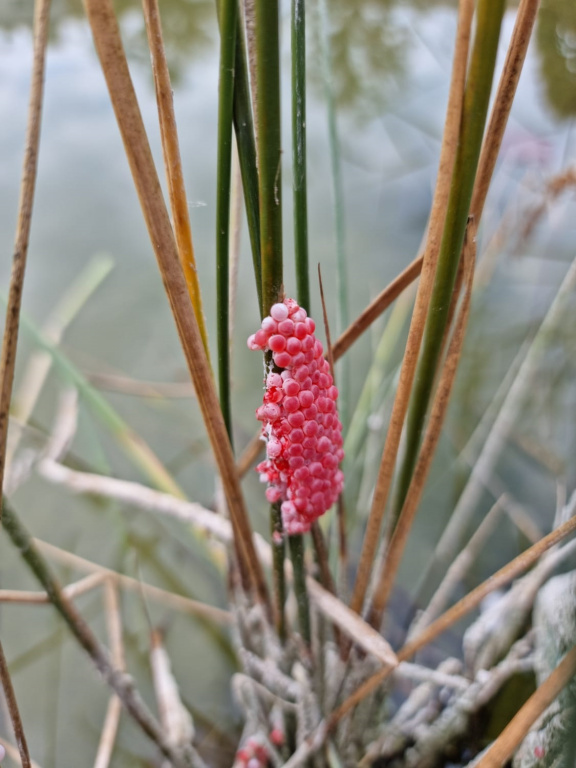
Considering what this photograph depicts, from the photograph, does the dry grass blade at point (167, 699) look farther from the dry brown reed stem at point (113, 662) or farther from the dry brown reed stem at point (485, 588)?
the dry brown reed stem at point (485, 588)

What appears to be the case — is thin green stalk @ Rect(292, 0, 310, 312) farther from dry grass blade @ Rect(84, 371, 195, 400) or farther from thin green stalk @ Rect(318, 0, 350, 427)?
dry grass blade @ Rect(84, 371, 195, 400)

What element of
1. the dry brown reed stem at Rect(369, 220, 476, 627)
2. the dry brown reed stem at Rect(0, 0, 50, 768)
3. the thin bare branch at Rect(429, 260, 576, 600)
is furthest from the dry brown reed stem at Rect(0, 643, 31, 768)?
the thin bare branch at Rect(429, 260, 576, 600)

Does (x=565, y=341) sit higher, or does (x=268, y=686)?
(x=565, y=341)

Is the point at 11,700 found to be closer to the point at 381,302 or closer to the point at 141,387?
the point at 381,302

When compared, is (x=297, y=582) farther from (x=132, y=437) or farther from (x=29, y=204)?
(x=132, y=437)

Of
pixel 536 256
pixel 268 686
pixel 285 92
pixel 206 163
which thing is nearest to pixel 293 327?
pixel 268 686

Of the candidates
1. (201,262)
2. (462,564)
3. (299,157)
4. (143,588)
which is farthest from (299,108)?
(201,262)

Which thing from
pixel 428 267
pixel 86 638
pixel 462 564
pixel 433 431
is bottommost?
pixel 462 564
